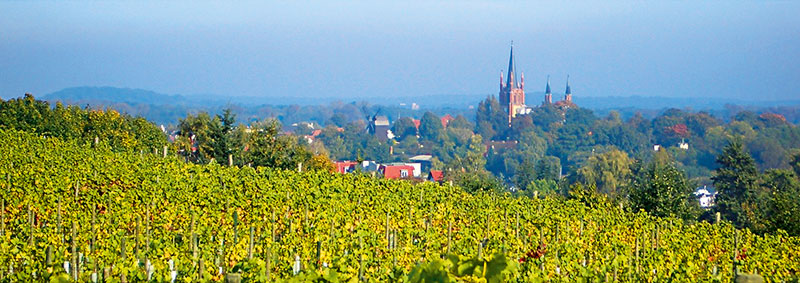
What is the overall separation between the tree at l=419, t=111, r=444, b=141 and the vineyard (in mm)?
152960

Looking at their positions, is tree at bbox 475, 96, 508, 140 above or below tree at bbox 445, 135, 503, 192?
below

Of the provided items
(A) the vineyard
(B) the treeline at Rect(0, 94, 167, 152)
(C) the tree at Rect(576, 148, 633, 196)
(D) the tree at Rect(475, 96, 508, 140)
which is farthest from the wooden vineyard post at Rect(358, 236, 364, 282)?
(D) the tree at Rect(475, 96, 508, 140)

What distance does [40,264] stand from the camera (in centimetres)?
1016

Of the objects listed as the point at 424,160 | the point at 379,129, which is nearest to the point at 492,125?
the point at 379,129

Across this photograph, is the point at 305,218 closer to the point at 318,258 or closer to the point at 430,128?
the point at 318,258

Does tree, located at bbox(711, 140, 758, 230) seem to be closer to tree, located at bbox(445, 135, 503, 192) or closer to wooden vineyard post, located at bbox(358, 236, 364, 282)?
tree, located at bbox(445, 135, 503, 192)

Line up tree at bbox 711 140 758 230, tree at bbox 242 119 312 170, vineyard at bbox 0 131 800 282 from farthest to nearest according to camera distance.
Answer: tree at bbox 711 140 758 230
tree at bbox 242 119 312 170
vineyard at bbox 0 131 800 282

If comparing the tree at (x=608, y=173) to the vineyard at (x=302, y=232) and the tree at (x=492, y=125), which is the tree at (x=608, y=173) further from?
the tree at (x=492, y=125)

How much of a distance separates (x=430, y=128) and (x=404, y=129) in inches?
433

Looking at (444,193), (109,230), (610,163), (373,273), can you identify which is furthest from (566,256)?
(610,163)

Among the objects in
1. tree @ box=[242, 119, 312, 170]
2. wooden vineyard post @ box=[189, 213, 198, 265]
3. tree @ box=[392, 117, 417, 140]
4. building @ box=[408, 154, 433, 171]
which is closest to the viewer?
wooden vineyard post @ box=[189, 213, 198, 265]

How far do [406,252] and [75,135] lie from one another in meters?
26.4

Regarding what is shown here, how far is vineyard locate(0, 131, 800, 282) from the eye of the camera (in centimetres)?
1068

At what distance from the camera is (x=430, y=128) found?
17675 centimetres
